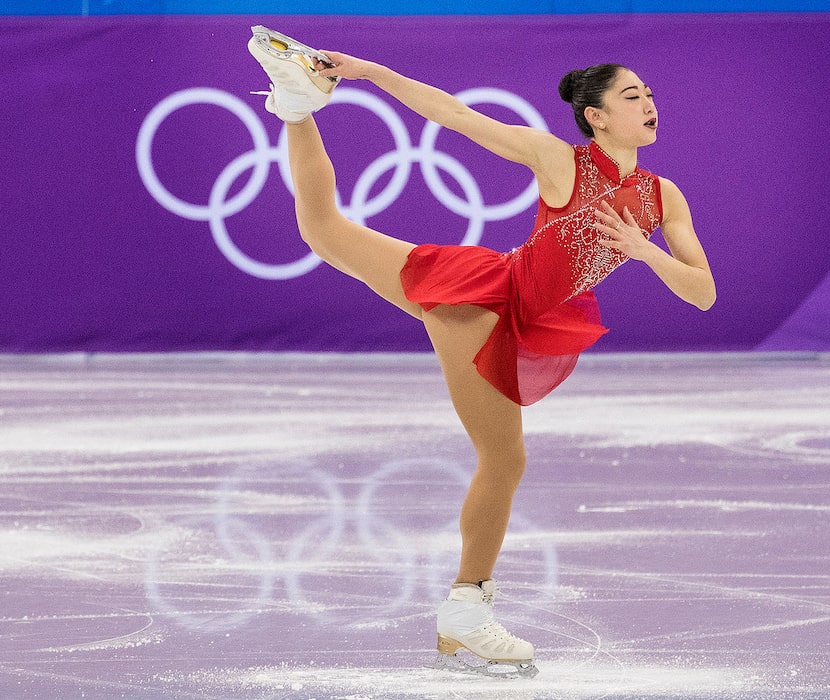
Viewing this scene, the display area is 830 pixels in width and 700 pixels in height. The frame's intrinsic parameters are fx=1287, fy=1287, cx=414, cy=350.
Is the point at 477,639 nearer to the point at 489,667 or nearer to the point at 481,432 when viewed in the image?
the point at 489,667

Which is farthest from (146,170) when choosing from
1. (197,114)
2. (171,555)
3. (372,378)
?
(171,555)

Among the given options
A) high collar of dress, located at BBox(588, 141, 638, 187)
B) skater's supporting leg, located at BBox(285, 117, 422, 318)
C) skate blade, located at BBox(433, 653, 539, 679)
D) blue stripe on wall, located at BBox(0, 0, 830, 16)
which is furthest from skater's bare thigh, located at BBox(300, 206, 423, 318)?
blue stripe on wall, located at BBox(0, 0, 830, 16)

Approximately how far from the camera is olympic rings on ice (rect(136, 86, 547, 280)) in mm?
8938

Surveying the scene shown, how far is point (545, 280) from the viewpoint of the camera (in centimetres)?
307

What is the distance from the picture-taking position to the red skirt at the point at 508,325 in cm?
306

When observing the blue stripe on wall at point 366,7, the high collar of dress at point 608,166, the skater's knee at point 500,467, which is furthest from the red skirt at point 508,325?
the blue stripe on wall at point 366,7

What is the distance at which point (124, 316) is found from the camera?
898 cm

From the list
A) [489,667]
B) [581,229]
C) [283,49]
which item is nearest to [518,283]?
[581,229]

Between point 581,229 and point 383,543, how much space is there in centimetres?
157

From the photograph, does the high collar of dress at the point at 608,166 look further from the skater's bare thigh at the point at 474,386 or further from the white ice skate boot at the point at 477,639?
the white ice skate boot at the point at 477,639

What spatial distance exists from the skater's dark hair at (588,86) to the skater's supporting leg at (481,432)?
534 millimetres

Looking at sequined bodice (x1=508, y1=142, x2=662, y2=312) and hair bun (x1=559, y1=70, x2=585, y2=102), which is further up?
hair bun (x1=559, y1=70, x2=585, y2=102)

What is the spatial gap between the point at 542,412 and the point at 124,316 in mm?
3528

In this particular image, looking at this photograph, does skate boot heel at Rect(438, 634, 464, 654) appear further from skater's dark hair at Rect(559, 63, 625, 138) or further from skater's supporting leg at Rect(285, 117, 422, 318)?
skater's dark hair at Rect(559, 63, 625, 138)
